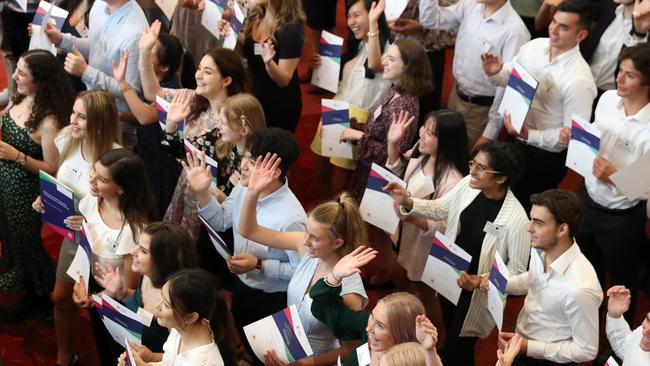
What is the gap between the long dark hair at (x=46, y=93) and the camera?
4.90 metres

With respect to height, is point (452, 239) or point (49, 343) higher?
point (452, 239)

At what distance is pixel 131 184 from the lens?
4266 millimetres

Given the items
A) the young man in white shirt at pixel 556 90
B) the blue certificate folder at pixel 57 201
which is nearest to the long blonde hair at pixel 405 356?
the blue certificate folder at pixel 57 201

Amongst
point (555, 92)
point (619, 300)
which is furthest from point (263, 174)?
point (555, 92)

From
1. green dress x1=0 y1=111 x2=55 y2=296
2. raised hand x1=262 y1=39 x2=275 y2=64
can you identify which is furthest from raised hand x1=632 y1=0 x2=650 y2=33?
green dress x1=0 y1=111 x2=55 y2=296

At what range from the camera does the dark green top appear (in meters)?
3.60

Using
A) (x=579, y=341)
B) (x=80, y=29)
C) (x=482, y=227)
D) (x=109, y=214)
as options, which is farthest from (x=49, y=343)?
(x=579, y=341)

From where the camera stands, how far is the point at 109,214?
4.28 meters

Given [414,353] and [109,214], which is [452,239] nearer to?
[414,353]

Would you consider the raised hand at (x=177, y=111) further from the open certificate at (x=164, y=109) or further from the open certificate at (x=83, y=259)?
the open certificate at (x=83, y=259)

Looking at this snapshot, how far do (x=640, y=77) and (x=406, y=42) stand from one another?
4.34 feet

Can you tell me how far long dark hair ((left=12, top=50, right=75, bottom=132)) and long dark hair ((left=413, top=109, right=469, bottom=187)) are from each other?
1.98 m

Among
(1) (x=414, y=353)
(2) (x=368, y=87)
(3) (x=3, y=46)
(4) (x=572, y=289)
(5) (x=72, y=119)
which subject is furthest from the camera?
(3) (x=3, y=46)

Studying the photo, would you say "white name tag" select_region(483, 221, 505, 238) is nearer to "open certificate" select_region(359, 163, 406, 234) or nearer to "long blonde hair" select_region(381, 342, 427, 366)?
"open certificate" select_region(359, 163, 406, 234)
